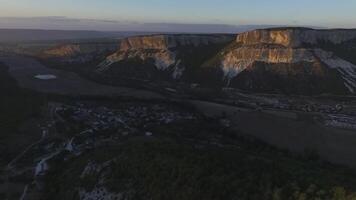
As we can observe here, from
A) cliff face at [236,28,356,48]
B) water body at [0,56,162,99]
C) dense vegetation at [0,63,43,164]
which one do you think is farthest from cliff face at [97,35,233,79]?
dense vegetation at [0,63,43,164]

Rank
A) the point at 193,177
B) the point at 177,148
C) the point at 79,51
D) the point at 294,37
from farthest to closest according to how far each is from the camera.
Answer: the point at 79,51 < the point at 294,37 < the point at 177,148 < the point at 193,177

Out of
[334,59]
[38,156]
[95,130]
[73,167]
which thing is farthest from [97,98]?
[334,59]

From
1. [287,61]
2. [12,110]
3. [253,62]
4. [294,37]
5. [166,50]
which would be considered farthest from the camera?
[166,50]

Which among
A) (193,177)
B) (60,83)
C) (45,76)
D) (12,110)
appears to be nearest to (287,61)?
(60,83)

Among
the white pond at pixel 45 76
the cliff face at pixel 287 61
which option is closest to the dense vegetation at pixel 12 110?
the white pond at pixel 45 76

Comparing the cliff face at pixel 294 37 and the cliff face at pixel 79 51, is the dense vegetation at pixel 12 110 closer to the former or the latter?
the cliff face at pixel 294 37

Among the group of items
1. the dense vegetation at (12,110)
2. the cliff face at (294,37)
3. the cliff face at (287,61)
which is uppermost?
the cliff face at (294,37)

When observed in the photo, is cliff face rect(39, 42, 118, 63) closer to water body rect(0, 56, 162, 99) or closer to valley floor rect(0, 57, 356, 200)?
water body rect(0, 56, 162, 99)

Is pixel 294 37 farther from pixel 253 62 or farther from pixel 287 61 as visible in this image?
pixel 253 62
